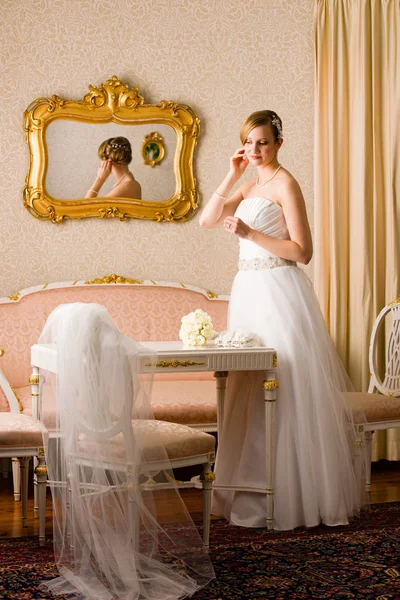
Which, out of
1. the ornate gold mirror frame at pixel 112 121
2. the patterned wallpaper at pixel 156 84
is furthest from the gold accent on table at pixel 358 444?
the ornate gold mirror frame at pixel 112 121

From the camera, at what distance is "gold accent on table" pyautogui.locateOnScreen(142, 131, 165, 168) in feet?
18.4

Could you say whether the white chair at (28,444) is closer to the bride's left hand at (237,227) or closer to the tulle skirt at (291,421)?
the tulle skirt at (291,421)

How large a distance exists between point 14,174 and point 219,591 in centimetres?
339

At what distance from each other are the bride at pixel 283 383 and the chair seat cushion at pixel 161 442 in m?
0.45

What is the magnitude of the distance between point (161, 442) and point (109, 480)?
248 mm

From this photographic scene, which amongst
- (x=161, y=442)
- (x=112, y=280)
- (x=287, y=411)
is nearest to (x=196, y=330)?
(x=287, y=411)

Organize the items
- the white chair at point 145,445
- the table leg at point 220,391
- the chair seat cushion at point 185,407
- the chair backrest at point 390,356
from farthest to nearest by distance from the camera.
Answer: the chair backrest at point 390,356
the chair seat cushion at point 185,407
the table leg at point 220,391
the white chair at point 145,445

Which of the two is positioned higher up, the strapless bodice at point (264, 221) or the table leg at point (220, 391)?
the strapless bodice at point (264, 221)

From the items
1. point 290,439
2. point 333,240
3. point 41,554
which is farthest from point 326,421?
point 333,240

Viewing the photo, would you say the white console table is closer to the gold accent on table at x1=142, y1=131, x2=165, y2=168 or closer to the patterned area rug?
the patterned area rug

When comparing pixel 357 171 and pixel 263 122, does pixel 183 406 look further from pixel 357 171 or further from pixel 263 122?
pixel 357 171

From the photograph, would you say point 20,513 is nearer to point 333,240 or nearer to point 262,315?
point 262,315

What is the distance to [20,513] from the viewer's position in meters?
4.18

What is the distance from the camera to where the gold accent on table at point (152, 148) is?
5605mm
